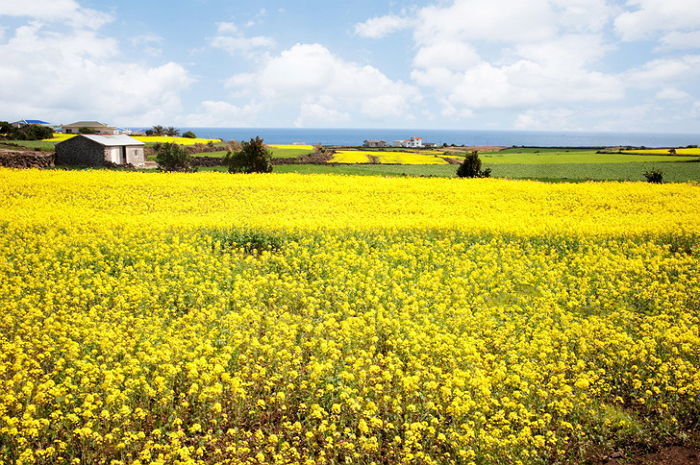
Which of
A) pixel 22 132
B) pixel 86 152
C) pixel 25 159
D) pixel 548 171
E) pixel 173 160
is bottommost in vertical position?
pixel 548 171

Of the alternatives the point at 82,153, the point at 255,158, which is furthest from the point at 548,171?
the point at 82,153

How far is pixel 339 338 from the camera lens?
902 centimetres

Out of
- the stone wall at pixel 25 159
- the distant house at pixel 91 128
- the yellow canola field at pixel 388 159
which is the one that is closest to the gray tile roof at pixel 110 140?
the stone wall at pixel 25 159

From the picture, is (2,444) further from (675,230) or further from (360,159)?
(360,159)

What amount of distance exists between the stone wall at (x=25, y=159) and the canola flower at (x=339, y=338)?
1023 inches

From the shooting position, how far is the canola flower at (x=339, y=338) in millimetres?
6848

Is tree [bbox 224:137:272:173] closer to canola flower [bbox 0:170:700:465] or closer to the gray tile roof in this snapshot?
the gray tile roof

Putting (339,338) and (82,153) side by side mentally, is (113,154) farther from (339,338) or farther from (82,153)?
(339,338)

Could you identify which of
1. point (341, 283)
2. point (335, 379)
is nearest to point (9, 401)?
point (335, 379)

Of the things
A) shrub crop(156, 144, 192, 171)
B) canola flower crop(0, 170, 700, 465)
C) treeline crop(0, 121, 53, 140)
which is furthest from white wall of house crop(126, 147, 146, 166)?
canola flower crop(0, 170, 700, 465)

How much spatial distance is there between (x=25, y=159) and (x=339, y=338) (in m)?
46.0

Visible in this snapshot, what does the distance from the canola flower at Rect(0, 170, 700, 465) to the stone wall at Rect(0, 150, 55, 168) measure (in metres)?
26.0

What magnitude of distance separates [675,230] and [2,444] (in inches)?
867

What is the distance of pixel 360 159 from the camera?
239 feet
